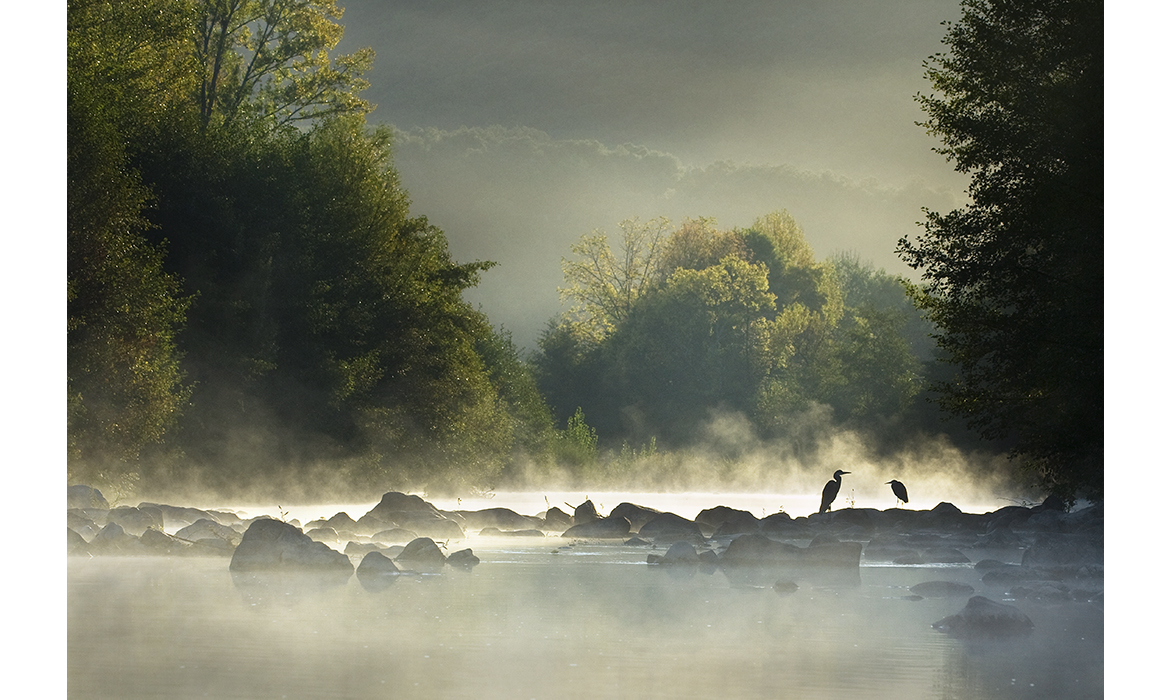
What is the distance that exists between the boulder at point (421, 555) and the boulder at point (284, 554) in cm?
65

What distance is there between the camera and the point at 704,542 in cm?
1184

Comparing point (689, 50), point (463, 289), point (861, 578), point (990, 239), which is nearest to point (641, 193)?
point (463, 289)

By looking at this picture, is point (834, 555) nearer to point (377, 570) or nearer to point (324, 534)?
point (377, 570)

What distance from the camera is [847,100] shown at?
13.2 m

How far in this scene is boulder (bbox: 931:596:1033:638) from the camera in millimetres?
6488

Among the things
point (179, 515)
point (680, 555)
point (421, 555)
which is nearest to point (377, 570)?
point (421, 555)

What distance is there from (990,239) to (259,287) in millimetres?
9207

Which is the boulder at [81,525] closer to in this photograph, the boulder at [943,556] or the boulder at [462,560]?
the boulder at [462,560]

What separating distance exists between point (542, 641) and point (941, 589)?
3.39m

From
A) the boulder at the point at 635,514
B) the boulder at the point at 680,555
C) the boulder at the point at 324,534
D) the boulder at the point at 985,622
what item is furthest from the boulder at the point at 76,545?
the boulder at the point at 985,622

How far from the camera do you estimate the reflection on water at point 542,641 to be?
521 cm

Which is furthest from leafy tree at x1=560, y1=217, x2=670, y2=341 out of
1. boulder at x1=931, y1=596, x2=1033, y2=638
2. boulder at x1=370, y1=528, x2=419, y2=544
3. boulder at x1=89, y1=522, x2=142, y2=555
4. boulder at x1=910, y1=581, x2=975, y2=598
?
boulder at x1=931, y1=596, x2=1033, y2=638
